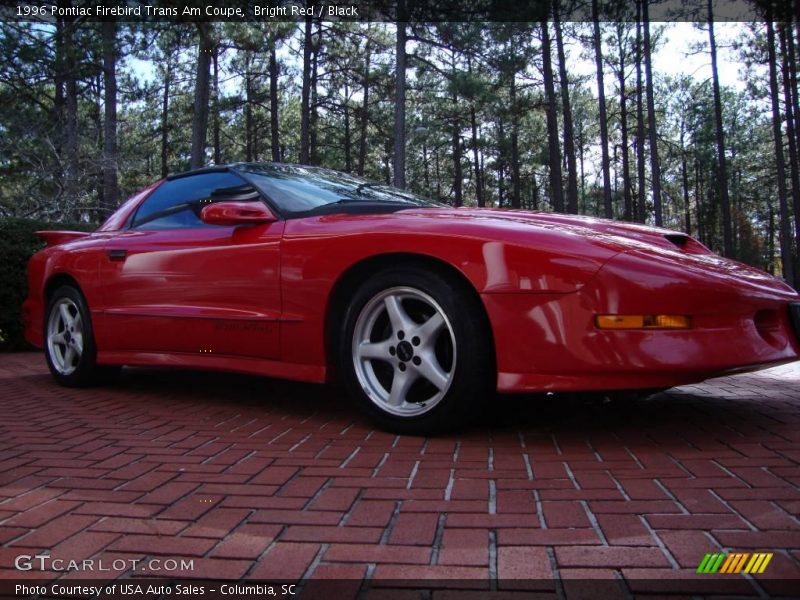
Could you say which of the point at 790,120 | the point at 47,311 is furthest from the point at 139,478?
the point at 790,120

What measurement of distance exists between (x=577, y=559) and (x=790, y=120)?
26.9 metres

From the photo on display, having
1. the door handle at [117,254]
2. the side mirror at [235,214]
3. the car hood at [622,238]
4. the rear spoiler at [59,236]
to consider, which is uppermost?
the rear spoiler at [59,236]

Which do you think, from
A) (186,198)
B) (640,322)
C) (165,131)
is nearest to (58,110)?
(165,131)

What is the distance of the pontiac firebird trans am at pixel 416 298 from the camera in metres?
2.43

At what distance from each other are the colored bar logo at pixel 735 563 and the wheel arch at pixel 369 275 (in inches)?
48.6

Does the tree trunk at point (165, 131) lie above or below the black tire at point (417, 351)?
above

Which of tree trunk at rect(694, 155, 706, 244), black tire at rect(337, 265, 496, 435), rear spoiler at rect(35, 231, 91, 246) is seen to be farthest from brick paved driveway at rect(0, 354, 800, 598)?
tree trunk at rect(694, 155, 706, 244)

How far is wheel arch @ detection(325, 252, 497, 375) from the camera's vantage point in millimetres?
2668

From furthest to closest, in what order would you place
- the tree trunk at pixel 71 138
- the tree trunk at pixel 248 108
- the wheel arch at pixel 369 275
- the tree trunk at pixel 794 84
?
the tree trunk at pixel 248 108, the tree trunk at pixel 794 84, the tree trunk at pixel 71 138, the wheel arch at pixel 369 275

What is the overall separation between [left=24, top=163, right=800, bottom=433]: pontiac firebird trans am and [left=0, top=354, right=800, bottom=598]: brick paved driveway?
29cm

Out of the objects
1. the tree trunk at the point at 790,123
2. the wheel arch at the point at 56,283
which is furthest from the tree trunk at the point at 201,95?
the tree trunk at the point at 790,123

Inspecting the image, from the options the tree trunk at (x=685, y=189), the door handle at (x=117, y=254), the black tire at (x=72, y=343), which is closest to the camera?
the door handle at (x=117, y=254)

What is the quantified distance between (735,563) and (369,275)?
1.90 m

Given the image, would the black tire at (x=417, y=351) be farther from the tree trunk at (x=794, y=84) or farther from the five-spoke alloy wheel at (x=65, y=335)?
the tree trunk at (x=794, y=84)
